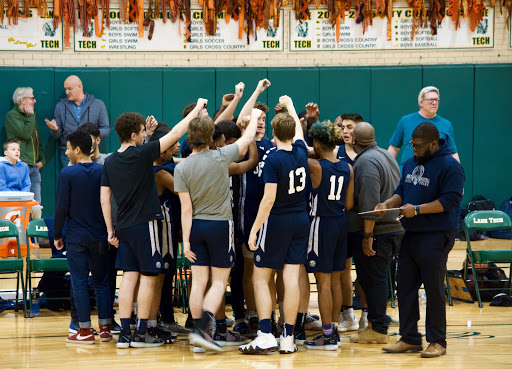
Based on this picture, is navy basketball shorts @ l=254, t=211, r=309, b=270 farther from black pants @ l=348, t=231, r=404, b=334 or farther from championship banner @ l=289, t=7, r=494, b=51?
championship banner @ l=289, t=7, r=494, b=51

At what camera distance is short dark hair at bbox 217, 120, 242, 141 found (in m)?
6.43

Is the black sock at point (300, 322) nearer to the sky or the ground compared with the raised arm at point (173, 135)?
nearer to the ground

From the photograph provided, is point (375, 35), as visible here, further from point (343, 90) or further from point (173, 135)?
point (173, 135)

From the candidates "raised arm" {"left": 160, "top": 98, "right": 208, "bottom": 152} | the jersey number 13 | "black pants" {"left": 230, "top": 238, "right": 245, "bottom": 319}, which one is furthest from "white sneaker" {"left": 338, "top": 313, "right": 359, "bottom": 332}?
"raised arm" {"left": 160, "top": 98, "right": 208, "bottom": 152}

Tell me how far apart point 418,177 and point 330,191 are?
2.38 ft

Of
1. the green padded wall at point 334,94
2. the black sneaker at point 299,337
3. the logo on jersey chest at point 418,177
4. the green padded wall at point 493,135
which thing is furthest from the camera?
the green padded wall at point 493,135

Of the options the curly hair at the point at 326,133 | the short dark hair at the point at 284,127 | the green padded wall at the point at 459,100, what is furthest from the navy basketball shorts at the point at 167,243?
the green padded wall at the point at 459,100

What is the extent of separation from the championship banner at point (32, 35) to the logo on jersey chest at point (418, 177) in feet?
27.4

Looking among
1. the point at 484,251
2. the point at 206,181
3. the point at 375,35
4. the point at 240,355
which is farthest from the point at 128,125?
the point at 375,35

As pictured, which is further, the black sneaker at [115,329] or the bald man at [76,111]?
the bald man at [76,111]

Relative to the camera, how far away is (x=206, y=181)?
580cm

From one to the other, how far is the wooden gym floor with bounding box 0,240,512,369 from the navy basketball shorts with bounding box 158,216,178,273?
696mm

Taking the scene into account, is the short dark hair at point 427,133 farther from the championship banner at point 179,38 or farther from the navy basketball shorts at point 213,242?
the championship banner at point 179,38

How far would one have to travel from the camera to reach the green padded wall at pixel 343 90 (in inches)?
501
